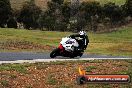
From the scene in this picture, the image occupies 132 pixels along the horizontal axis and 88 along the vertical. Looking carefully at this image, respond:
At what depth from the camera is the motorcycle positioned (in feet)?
81.1

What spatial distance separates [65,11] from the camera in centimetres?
8119

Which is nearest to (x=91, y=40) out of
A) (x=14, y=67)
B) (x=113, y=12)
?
(x=113, y=12)

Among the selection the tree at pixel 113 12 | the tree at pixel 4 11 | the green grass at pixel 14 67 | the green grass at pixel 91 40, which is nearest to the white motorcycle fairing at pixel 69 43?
the green grass at pixel 14 67

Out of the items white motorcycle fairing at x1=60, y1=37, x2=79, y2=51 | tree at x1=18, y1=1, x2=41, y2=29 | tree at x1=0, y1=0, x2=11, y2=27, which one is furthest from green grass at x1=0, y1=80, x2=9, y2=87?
tree at x1=18, y1=1, x2=41, y2=29

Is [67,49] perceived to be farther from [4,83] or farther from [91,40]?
[91,40]

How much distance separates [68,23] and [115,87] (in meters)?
62.2

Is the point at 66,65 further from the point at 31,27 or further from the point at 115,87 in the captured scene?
the point at 31,27

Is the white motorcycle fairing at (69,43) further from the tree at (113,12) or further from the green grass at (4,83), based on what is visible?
the tree at (113,12)

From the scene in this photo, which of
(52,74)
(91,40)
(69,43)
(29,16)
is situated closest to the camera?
(52,74)

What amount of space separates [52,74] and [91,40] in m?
39.9

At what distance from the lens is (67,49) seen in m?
25.0

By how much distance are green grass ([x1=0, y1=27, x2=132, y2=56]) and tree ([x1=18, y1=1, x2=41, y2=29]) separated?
12271mm

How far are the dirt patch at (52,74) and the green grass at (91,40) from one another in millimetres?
11861

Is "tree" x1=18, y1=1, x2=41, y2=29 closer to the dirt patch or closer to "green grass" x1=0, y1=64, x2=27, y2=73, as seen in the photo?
the dirt patch
